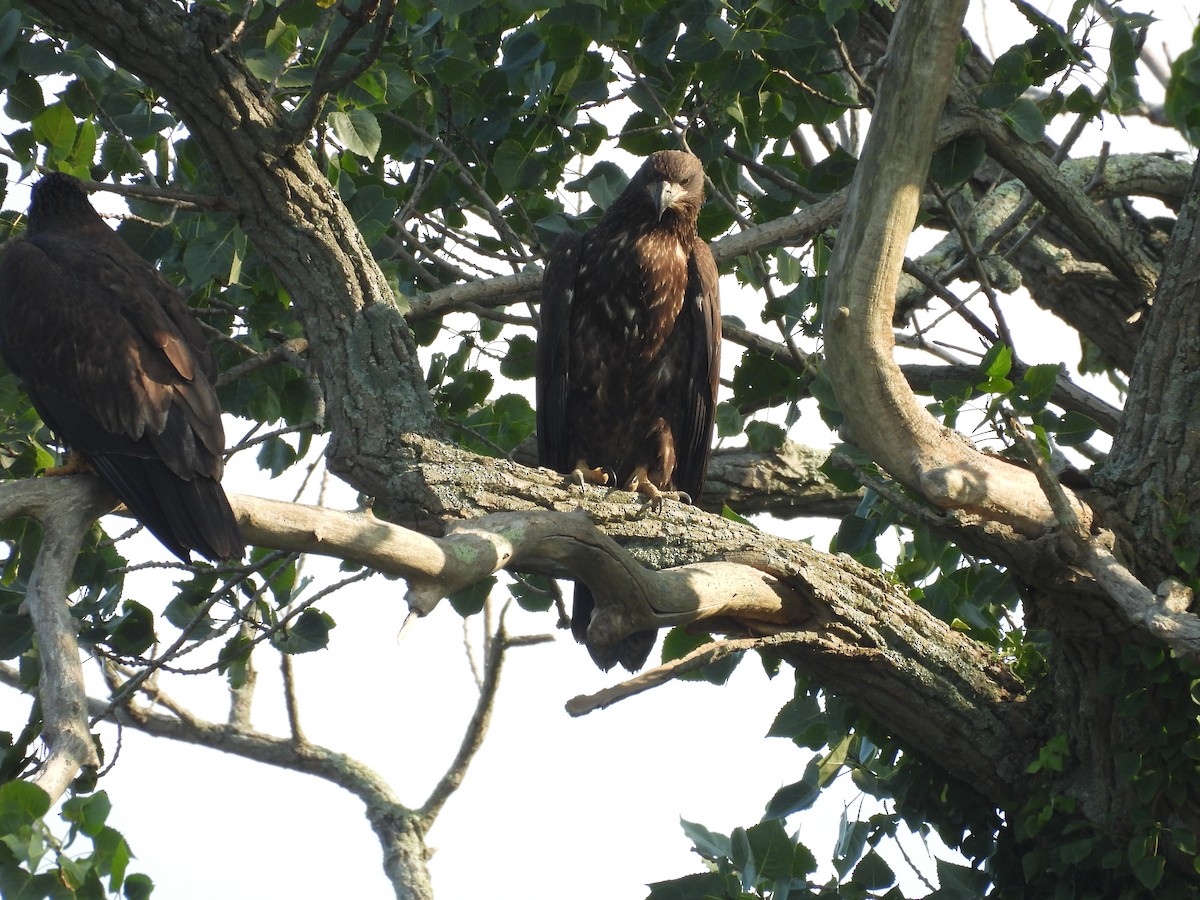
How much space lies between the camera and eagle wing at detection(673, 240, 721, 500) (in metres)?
4.27

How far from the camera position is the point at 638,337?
4297 millimetres

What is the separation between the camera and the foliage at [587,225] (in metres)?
2.94

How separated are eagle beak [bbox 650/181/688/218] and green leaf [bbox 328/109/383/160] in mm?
1180

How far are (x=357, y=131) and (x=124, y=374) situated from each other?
2.98 ft

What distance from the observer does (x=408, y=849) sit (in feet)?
18.9

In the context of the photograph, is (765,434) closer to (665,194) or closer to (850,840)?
(665,194)

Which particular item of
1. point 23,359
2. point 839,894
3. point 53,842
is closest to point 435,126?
point 23,359

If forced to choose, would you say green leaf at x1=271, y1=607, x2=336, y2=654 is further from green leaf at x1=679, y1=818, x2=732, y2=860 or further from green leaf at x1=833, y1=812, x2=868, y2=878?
green leaf at x1=833, y1=812, x2=868, y2=878

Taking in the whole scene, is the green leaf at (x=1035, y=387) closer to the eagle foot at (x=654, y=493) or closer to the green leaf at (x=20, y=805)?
the eagle foot at (x=654, y=493)

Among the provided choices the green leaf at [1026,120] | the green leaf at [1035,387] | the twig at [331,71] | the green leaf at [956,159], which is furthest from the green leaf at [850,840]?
the twig at [331,71]

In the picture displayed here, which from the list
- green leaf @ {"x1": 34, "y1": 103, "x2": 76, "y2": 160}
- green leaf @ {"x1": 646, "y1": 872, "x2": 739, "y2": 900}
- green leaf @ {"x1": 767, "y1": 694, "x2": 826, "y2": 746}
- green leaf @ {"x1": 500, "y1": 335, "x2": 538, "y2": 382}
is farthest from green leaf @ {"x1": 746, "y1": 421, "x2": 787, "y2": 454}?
green leaf @ {"x1": 34, "y1": 103, "x2": 76, "y2": 160}

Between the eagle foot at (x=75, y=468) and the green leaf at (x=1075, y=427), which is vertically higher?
the eagle foot at (x=75, y=468)

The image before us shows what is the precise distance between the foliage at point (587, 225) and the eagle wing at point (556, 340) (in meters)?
0.14

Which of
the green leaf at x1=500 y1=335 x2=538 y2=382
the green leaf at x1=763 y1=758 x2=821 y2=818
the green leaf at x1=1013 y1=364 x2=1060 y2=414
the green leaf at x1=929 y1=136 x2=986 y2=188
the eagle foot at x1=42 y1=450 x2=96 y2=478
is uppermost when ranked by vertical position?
the green leaf at x1=500 y1=335 x2=538 y2=382
